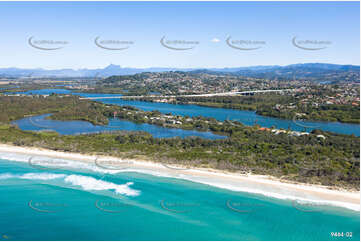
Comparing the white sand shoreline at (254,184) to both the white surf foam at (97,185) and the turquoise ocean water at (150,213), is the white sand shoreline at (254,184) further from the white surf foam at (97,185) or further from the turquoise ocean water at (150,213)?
the white surf foam at (97,185)

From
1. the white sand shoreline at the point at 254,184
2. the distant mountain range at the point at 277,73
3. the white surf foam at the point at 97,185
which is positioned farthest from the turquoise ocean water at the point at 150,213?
the distant mountain range at the point at 277,73

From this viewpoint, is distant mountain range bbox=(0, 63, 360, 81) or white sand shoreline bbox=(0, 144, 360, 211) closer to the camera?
white sand shoreline bbox=(0, 144, 360, 211)

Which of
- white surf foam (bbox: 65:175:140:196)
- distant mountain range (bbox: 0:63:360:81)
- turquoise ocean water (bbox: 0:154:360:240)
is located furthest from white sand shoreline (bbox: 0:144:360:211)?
distant mountain range (bbox: 0:63:360:81)

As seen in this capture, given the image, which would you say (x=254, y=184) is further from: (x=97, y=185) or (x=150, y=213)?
(x=97, y=185)

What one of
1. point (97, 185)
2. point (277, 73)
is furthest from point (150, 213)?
point (277, 73)

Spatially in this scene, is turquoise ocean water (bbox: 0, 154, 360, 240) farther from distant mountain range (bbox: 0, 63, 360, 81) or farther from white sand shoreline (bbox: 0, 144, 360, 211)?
distant mountain range (bbox: 0, 63, 360, 81)

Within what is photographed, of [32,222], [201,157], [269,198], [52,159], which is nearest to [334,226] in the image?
[269,198]
